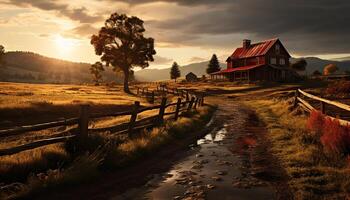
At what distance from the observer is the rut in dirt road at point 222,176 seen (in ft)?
24.7

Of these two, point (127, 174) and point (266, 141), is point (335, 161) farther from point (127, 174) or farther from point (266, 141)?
point (127, 174)

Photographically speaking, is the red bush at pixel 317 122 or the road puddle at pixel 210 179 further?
the red bush at pixel 317 122

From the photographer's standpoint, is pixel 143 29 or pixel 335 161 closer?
pixel 335 161

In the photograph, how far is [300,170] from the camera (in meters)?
8.77

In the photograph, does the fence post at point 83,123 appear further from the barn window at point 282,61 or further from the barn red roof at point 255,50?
the barn window at point 282,61

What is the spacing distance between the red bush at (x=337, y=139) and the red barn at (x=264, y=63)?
63.8 metres

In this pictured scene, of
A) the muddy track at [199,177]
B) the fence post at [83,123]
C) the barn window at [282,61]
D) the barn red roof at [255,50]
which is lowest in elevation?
the muddy track at [199,177]

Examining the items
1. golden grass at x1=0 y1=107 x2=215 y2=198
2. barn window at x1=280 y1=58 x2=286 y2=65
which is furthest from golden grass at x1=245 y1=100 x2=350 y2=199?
barn window at x1=280 y1=58 x2=286 y2=65

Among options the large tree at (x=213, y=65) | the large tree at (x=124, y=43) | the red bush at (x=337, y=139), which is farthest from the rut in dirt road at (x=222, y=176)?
the large tree at (x=213, y=65)

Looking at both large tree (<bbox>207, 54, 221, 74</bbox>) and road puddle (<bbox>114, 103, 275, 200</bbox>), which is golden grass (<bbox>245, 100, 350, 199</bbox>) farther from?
large tree (<bbox>207, 54, 221, 74</bbox>)

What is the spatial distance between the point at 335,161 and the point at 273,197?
10.1 feet

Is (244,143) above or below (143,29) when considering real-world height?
below

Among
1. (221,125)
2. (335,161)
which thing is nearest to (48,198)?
(335,161)

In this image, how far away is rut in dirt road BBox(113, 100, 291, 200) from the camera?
24.7 feet
